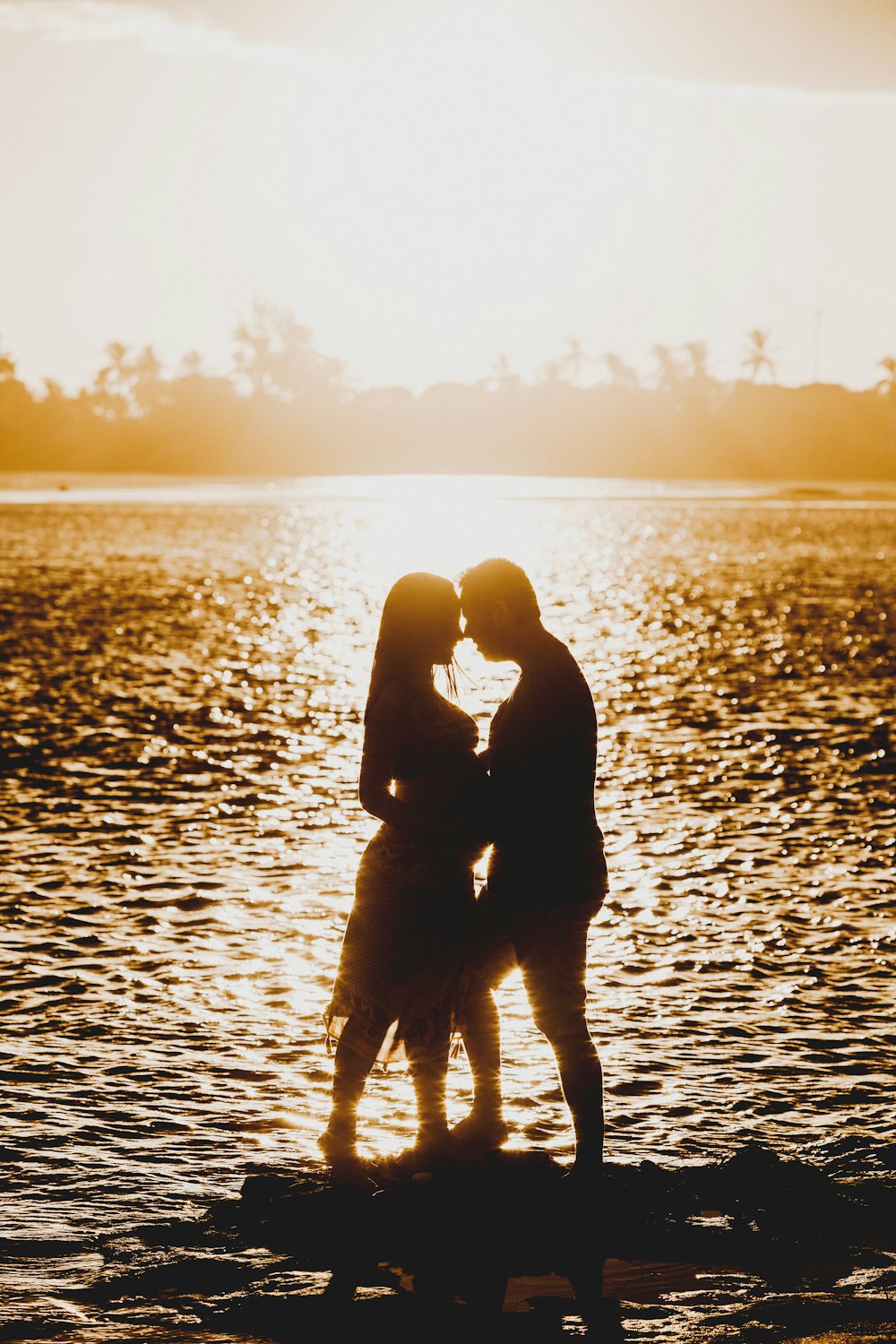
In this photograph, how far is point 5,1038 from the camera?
782cm

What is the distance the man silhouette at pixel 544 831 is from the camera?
18.6ft

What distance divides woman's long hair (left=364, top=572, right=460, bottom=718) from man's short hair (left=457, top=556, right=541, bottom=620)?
7 cm

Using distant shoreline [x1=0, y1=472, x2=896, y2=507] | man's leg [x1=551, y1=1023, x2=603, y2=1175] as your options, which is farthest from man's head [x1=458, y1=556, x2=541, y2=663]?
distant shoreline [x1=0, y1=472, x2=896, y2=507]

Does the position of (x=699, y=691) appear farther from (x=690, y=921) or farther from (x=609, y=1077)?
(x=609, y=1077)

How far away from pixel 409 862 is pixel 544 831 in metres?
0.47

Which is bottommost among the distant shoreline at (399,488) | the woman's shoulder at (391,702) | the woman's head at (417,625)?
the woman's shoulder at (391,702)

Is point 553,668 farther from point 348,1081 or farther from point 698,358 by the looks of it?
point 698,358

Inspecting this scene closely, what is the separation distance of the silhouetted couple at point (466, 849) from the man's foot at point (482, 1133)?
1.19 ft

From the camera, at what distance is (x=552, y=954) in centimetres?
580

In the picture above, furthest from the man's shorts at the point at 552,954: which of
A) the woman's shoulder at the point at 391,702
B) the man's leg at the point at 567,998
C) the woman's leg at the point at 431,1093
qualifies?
the woman's shoulder at the point at 391,702

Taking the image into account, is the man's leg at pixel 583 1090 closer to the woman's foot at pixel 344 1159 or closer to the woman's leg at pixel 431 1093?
the woman's leg at pixel 431 1093

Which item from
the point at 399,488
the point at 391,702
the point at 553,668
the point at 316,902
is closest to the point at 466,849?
the point at 391,702

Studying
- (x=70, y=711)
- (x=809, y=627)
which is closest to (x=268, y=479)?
(x=809, y=627)

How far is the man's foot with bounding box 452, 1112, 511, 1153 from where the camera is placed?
616cm
